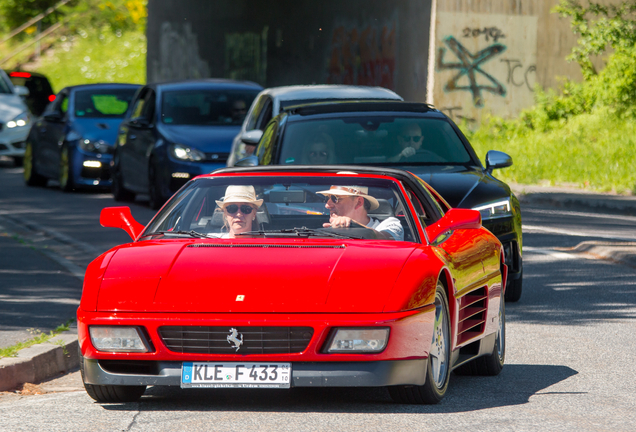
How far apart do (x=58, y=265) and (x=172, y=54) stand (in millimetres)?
28107

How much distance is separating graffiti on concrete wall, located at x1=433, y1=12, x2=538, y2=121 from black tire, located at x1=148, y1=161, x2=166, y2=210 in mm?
9126

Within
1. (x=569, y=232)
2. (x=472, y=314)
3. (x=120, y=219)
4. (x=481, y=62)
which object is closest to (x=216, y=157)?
(x=569, y=232)

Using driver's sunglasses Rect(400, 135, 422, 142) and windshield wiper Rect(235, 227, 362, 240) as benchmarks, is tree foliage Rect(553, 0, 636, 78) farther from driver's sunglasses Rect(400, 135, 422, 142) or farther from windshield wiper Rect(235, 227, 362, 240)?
windshield wiper Rect(235, 227, 362, 240)

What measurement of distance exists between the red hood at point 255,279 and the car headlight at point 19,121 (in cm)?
2033

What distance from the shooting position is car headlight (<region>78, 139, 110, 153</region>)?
20141 mm

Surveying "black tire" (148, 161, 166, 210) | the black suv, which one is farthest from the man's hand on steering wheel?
"black tire" (148, 161, 166, 210)

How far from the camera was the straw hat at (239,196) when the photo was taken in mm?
6578

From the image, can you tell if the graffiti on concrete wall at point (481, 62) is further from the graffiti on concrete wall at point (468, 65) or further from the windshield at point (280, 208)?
the windshield at point (280, 208)

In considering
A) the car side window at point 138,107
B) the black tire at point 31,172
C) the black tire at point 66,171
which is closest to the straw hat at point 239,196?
the car side window at point 138,107

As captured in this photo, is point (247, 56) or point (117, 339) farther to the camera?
point (247, 56)

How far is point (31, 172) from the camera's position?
73.3 feet

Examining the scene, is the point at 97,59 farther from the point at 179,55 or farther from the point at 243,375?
the point at 243,375

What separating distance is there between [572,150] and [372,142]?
1284 centimetres

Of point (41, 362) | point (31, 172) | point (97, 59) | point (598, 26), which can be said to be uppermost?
point (598, 26)
